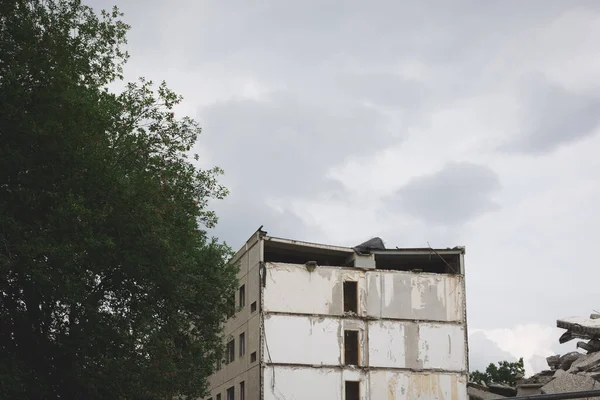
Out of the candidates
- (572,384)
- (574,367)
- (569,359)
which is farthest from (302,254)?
(572,384)

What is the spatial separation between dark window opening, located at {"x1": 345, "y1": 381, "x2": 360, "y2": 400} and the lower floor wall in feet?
0.18

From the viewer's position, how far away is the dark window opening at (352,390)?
4341 centimetres

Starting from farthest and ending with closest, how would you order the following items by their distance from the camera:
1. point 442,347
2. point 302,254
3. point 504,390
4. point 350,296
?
point 302,254 → point 350,296 → point 442,347 → point 504,390

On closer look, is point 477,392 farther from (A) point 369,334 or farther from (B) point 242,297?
(B) point 242,297

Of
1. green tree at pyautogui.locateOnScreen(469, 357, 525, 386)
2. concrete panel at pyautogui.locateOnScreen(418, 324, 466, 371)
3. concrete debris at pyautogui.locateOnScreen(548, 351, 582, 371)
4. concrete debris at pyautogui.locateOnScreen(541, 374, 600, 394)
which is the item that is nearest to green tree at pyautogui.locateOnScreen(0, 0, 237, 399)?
concrete debris at pyautogui.locateOnScreen(541, 374, 600, 394)

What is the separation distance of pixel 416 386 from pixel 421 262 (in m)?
7.85

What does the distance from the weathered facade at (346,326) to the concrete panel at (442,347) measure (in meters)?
0.06

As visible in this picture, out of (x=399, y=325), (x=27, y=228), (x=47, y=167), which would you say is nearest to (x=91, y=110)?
(x=47, y=167)

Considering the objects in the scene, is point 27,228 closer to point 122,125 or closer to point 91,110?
point 91,110

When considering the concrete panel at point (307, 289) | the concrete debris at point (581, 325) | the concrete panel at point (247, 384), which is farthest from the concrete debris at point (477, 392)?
the concrete debris at point (581, 325)

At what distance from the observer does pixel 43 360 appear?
22.7 meters

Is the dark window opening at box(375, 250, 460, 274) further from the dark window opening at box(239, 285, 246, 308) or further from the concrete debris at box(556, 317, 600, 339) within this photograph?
the concrete debris at box(556, 317, 600, 339)

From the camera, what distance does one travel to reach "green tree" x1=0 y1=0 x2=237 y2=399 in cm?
2017

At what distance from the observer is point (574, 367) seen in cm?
2298
